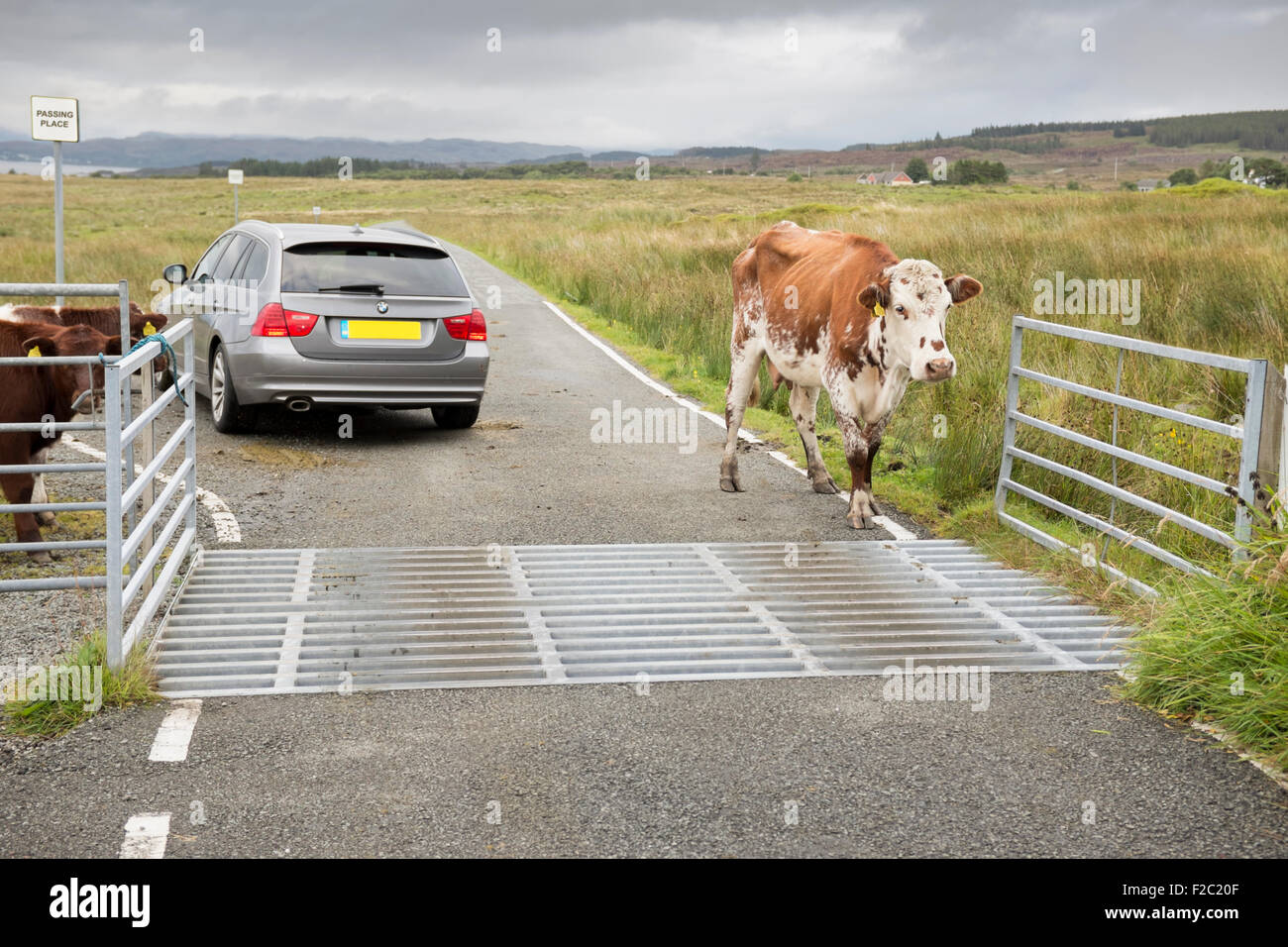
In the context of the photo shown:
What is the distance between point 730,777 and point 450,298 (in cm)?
760

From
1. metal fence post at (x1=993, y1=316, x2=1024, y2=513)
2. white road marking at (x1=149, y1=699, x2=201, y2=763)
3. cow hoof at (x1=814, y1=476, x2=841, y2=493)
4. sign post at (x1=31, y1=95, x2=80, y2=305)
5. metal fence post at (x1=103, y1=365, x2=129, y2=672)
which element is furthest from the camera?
sign post at (x1=31, y1=95, x2=80, y2=305)

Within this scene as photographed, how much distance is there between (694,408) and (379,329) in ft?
13.0

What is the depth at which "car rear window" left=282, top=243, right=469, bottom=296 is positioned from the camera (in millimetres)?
11148

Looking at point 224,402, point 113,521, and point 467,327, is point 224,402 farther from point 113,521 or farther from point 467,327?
point 113,521

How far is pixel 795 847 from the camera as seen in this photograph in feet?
13.4

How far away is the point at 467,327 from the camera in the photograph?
11.5 m

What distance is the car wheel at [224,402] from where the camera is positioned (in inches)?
448

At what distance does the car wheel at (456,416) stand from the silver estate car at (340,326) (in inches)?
8.6

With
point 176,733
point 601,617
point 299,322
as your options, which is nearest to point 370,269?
point 299,322

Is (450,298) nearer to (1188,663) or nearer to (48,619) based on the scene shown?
(48,619)

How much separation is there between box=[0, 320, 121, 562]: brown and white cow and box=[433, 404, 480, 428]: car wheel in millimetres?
4620

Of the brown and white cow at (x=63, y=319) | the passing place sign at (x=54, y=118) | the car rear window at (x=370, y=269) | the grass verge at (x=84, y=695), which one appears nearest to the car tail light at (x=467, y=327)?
the car rear window at (x=370, y=269)

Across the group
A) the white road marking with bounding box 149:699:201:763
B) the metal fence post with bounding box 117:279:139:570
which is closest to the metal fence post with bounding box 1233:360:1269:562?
the white road marking with bounding box 149:699:201:763

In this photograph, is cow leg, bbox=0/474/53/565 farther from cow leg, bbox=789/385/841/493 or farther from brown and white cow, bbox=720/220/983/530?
cow leg, bbox=789/385/841/493
